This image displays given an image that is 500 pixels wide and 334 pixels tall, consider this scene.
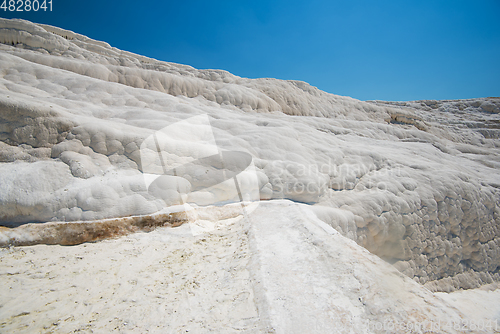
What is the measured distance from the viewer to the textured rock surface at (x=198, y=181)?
3.14 meters

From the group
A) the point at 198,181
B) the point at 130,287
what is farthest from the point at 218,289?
the point at 198,181

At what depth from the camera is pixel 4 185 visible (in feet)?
9.28

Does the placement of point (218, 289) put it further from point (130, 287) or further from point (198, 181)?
point (198, 181)

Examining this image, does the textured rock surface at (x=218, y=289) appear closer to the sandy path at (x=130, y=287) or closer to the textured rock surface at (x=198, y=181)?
the sandy path at (x=130, y=287)

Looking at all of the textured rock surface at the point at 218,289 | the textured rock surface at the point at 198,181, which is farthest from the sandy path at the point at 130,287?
the textured rock surface at the point at 198,181

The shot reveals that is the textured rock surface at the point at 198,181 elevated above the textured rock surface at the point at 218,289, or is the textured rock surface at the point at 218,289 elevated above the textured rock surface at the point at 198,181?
the textured rock surface at the point at 198,181

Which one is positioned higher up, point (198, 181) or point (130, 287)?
point (198, 181)

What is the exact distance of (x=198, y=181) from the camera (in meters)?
3.84

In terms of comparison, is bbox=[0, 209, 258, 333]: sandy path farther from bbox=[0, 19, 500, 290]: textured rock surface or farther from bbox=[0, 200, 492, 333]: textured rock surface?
bbox=[0, 19, 500, 290]: textured rock surface

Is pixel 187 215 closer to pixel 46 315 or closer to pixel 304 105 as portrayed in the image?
pixel 46 315

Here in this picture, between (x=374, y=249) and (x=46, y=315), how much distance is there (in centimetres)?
445

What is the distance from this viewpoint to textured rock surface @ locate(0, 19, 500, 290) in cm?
314

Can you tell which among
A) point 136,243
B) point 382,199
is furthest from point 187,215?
point 382,199

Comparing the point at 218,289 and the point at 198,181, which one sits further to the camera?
the point at 198,181
